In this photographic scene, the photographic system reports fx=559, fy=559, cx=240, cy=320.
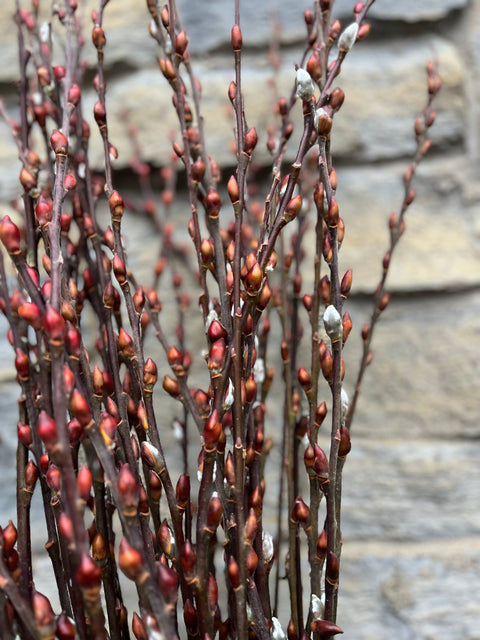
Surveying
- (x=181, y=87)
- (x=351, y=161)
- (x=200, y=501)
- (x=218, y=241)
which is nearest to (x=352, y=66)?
(x=351, y=161)

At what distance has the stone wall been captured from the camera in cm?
96

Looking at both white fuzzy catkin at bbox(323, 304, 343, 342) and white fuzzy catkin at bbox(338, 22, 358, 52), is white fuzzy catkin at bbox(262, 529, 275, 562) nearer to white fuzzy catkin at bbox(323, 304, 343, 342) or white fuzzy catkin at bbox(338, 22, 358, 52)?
white fuzzy catkin at bbox(323, 304, 343, 342)

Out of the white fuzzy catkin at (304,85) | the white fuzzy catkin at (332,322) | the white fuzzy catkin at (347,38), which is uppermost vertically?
the white fuzzy catkin at (347,38)

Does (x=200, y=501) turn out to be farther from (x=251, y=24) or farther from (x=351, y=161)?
(x=251, y=24)

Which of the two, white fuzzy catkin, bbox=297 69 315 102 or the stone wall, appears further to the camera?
the stone wall

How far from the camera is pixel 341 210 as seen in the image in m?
1.00

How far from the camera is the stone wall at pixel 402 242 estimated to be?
964 mm

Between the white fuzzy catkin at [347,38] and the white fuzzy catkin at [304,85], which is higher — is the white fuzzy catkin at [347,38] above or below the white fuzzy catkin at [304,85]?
above

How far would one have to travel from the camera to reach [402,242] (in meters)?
0.99

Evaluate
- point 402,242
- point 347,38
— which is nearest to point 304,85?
point 347,38

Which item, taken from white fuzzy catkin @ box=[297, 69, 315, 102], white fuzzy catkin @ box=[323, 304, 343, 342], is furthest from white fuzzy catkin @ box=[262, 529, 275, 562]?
white fuzzy catkin @ box=[297, 69, 315, 102]

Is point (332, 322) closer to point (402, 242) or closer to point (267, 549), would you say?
point (267, 549)

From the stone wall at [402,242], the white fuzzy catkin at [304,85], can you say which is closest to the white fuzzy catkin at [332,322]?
the white fuzzy catkin at [304,85]

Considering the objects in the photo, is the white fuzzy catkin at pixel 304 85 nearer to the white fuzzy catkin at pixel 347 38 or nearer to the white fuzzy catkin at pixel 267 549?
the white fuzzy catkin at pixel 347 38
